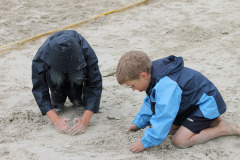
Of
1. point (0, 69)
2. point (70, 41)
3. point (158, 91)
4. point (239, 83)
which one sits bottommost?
point (239, 83)

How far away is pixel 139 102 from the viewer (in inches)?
116

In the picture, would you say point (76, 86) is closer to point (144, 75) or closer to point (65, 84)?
point (65, 84)

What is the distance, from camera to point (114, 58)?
149 inches

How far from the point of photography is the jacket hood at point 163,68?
2088 millimetres

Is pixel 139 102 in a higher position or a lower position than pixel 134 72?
lower

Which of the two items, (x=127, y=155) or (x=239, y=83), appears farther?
(x=239, y=83)

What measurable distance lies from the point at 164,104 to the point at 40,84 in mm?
1008

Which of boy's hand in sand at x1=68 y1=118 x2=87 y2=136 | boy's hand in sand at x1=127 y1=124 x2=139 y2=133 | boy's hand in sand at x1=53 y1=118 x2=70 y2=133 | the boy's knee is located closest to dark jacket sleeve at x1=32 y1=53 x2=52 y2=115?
boy's hand in sand at x1=53 y1=118 x2=70 y2=133

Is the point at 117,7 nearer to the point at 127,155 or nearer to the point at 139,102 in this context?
the point at 139,102

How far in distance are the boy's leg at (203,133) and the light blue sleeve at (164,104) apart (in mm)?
207

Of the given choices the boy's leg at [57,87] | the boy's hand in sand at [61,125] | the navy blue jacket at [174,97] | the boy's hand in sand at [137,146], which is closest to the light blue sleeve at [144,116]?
the navy blue jacket at [174,97]

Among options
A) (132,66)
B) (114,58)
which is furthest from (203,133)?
(114,58)

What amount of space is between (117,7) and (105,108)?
9.56 ft

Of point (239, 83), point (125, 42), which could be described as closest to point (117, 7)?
point (125, 42)
